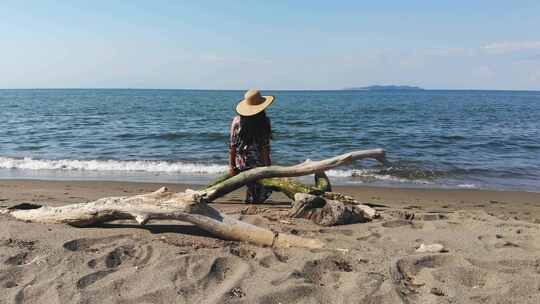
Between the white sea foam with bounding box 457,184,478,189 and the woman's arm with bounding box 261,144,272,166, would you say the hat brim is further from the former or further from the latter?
the white sea foam with bounding box 457,184,478,189

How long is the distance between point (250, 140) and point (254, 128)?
22 cm

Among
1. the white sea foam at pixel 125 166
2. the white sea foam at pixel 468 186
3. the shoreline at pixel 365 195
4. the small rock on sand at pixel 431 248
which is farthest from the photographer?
the white sea foam at pixel 125 166

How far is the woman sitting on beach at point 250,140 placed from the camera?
6842 mm

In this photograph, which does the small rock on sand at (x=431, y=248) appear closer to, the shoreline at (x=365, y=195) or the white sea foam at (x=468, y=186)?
the shoreline at (x=365, y=195)

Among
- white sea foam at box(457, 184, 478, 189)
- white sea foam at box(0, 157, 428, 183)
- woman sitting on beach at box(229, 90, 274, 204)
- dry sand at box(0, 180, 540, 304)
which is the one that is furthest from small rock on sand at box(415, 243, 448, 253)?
white sea foam at box(0, 157, 428, 183)

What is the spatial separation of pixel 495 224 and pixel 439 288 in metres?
2.55

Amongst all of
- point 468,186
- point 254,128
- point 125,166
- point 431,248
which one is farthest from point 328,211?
point 125,166

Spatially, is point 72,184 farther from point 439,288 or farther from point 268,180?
point 439,288

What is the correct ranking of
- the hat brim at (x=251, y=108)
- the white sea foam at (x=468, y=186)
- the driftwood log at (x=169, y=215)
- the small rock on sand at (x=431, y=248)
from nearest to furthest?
the small rock on sand at (x=431, y=248)
the driftwood log at (x=169, y=215)
the hat brim at (x=251, y=108)
the white sea foam at (x=468, y=186)

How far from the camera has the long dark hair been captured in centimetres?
688

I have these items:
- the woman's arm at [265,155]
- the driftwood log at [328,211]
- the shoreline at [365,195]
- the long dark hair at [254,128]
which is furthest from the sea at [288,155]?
the driftwood log at [328,211]

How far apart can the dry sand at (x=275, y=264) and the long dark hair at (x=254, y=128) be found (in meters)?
1.50

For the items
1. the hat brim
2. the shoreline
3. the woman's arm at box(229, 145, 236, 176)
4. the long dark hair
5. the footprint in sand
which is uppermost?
the hat brim

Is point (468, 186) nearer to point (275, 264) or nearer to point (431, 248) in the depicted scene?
point (431, 248)
